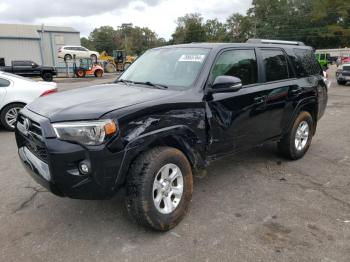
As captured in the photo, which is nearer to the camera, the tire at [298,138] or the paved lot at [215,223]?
the paved lot at [215,223]

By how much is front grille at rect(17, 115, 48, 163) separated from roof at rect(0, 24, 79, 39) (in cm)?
3993

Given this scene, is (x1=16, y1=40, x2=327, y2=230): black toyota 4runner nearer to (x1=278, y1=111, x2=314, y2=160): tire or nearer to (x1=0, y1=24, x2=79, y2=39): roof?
(x1=278, y1=111, x2=314, y2=160): tire

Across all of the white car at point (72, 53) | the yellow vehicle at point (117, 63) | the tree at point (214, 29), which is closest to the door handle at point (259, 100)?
the yellow vehicle at point (117, 63)

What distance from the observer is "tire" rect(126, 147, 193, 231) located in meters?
3.00

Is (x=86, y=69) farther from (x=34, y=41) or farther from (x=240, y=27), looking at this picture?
(x=240, y=27)

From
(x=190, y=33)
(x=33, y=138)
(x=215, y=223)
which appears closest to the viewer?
(x=33, y=138)

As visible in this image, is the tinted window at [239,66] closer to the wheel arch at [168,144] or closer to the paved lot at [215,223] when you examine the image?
the wheel arch at [168,144]

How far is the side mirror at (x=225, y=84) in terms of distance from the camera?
3.54 m

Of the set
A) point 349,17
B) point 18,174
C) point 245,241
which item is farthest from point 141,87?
point 349,17

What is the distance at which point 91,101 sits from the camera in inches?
126

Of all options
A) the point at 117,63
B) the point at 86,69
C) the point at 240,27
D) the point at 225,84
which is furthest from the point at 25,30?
the point at 240,27

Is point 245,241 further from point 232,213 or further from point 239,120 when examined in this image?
point 239,120

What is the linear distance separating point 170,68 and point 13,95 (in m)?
5.16

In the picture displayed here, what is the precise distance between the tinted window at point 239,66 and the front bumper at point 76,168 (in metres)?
1.67
